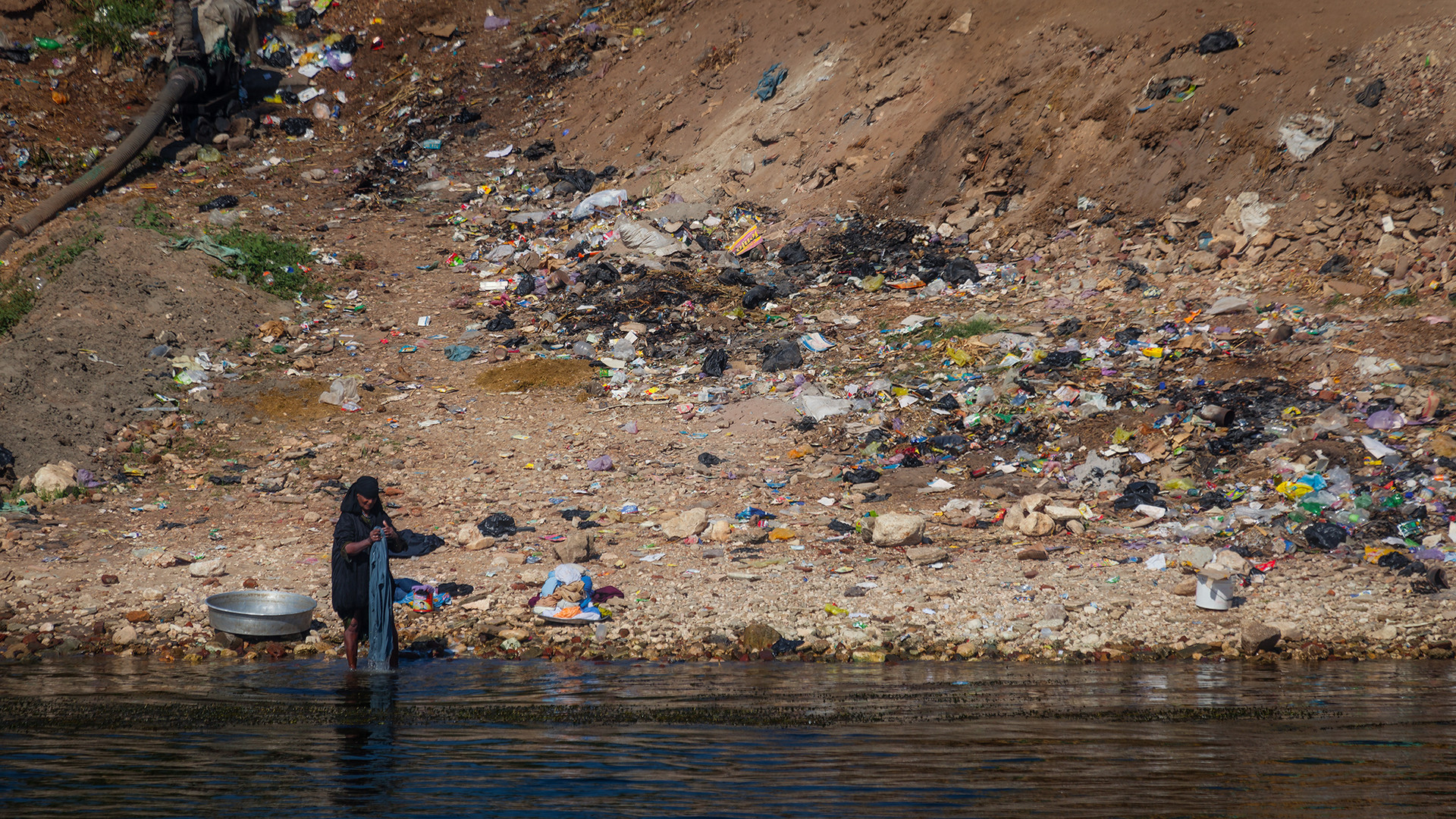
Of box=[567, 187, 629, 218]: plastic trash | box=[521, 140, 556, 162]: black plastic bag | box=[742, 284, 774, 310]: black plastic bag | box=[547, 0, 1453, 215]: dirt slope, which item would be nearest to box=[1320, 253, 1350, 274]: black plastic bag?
box=[547, 0, 1453, 215]: dirt slope

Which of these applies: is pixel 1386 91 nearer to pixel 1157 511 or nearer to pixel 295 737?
pixel 1157 511

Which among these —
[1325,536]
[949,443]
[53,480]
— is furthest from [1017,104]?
[53,480]

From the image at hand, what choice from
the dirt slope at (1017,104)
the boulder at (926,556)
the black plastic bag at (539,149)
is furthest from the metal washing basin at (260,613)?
the black plastic bag at (539,149)

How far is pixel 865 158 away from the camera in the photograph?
37.7 feet

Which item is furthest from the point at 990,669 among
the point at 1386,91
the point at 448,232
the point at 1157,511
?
the point at 448,232

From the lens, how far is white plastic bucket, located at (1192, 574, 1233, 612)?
17.2 feet

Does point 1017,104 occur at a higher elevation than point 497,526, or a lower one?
higher

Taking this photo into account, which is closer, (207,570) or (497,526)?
(207,570)

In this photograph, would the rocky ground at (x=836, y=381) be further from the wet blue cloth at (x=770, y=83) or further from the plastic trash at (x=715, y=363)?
the wet blue cloth at (x=770, y=83)

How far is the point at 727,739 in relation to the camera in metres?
3.65

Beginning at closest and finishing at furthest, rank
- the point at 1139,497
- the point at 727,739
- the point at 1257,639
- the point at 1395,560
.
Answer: the point at 727,739 → the point at 1257,639 → the point at 1395,560 → the point at 1139,497

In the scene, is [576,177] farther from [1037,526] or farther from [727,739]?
[727,739]

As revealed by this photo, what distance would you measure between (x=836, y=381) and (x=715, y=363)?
1159mm

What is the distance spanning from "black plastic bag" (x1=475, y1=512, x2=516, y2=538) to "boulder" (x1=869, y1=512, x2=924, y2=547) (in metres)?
2.44
